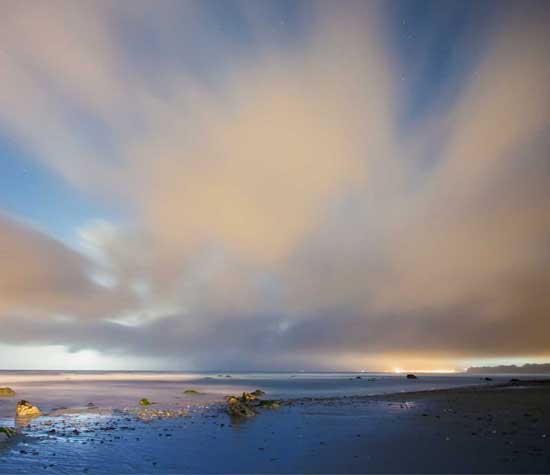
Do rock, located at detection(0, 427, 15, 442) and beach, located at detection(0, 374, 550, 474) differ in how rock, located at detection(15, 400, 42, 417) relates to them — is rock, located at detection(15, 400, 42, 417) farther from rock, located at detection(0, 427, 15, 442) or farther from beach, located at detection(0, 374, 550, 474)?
rock, located at detection(0, 427, 15, 442)

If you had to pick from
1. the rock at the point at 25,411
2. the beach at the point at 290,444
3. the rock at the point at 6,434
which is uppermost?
the rock at the point at 25,411

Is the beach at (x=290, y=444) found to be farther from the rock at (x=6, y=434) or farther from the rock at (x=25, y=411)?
the rock at (x=25, y=411)

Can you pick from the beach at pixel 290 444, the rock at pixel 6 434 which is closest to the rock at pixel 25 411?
the beach at pixel 290 444

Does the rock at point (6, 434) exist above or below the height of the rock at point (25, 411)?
below

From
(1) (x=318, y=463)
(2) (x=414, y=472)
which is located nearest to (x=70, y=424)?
(1) (x=318, y=463)

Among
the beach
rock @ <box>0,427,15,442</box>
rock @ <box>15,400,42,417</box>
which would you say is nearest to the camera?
the beach

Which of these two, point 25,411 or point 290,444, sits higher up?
point 25,411

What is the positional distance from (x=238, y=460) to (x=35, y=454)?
10.6m

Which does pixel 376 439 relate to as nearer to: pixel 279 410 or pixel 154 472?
pixel 154 472

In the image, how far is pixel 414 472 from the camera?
16.5 meters

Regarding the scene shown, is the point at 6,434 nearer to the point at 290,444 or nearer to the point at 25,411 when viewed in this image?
the point at 25,411

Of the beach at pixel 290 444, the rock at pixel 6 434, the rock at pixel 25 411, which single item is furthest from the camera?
the rock at pixel 25 411

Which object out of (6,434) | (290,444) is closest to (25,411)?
(6,434)

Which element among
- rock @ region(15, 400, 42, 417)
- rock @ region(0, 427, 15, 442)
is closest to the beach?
rock @ region(0, 427, 15, 442)
